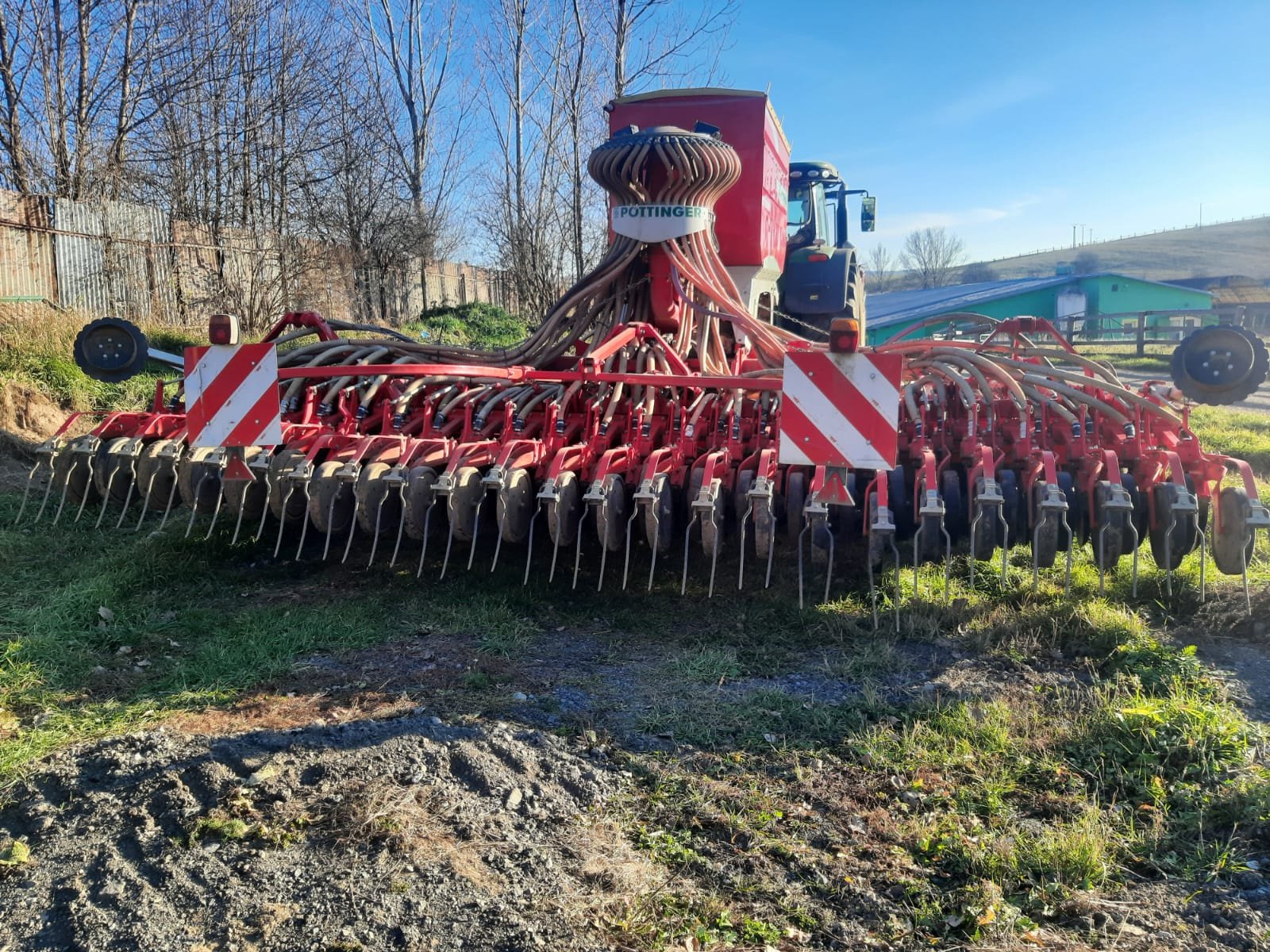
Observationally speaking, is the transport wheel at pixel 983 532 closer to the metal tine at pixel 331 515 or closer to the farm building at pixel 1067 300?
the metal tine at pixel 331 515

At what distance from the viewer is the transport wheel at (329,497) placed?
13.5 ft

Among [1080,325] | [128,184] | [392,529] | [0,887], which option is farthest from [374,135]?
[1080,325]

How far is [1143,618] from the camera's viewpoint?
4.02 m

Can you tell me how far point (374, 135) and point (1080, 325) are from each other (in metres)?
28.4

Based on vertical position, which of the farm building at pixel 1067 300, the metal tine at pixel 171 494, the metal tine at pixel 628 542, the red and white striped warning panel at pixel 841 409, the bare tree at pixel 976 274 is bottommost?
the metal tine at pixel 628 542

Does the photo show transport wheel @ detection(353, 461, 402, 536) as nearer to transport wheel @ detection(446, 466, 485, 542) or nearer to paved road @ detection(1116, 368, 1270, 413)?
transport wheel @ detection(446, 466, 485, 542)

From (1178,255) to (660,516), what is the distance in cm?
8823

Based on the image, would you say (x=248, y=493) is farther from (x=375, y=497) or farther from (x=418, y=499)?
(x=418, y=499)

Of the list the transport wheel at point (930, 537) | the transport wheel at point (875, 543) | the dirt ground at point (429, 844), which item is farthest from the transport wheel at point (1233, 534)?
the transport wheel at point (875, 543)

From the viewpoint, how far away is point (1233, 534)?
149 inches

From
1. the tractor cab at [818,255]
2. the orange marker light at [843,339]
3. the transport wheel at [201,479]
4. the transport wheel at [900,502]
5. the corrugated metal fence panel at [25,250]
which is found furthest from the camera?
the corrugated metal fence panel at [25,250]

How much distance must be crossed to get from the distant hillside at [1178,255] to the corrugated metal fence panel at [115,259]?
208 ft

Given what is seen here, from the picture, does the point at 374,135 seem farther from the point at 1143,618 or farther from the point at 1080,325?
the point at 1080,325

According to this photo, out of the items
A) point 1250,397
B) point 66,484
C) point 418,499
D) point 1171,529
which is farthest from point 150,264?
point 1250,397
